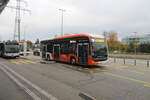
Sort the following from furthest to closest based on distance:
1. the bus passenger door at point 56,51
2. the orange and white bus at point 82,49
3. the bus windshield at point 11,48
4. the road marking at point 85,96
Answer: the bus windshield at point 11,48 < the bus passenger door at point 56,51 < the orange and white bus at point 82,49 < the road marking at point 85,96

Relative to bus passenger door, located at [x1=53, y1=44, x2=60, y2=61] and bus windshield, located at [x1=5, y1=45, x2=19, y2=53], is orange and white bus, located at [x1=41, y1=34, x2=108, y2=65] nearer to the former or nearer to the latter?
bus passenger door, located at [x1=53, y1=44, x2=60, y2=61]

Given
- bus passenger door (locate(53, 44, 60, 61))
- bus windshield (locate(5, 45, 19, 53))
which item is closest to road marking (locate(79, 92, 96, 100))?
bus passenger door (locate(53, 44, 60, 61))

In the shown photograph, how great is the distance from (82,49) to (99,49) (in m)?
1.67

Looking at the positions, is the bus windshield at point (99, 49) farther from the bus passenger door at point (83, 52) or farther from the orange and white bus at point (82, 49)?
the bus passenger door at point (83, 52)

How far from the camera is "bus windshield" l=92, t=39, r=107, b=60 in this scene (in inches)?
425

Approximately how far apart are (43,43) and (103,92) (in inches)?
578

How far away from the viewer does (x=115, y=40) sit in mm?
61531

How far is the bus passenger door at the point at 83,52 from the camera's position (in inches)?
436

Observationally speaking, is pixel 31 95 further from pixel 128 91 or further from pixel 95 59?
pixel 95 59

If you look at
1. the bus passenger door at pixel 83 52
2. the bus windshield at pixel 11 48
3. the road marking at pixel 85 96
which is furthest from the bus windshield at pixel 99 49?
the bus windshield at pixel 11 48

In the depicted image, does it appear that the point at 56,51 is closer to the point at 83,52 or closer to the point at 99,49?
the point at 83,52

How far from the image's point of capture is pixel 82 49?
37.7ft

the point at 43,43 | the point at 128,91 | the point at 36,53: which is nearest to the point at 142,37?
the point at 36,53

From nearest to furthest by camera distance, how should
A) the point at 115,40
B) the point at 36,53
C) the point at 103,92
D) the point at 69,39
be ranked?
the point at 103,92 < the point at 69,39 < the point at 36,53 < the point at 115,40
